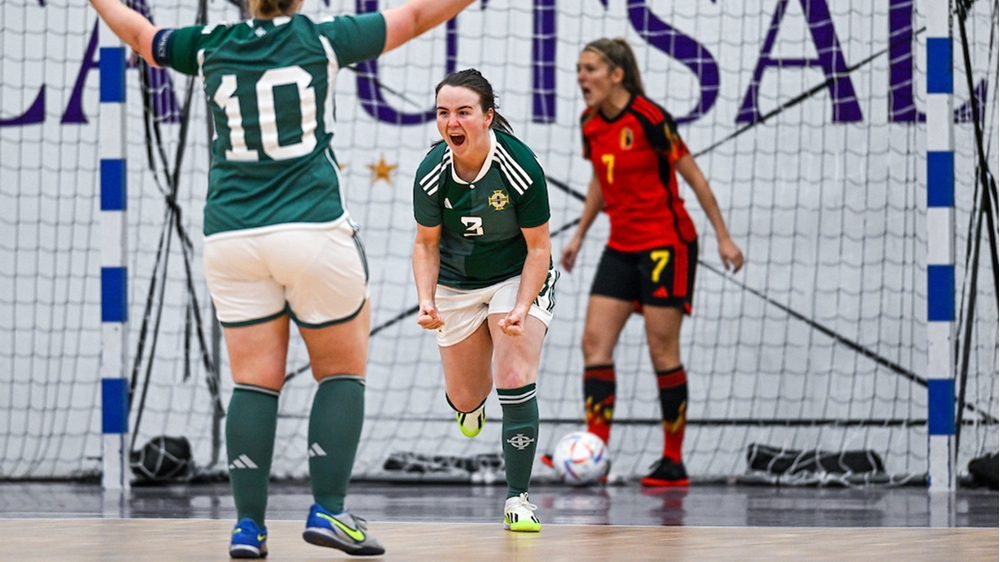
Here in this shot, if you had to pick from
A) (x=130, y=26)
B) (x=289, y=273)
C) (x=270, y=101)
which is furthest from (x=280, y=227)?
(x=130, y=26)

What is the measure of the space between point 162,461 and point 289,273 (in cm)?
384

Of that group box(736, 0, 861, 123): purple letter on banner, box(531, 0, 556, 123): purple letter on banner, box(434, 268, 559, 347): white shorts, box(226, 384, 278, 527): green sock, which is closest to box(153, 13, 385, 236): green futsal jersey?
box(226, 384, 278, 527): green sock

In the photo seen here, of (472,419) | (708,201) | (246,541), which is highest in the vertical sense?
(708,201)

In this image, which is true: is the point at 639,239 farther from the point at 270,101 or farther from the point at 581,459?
the point at 270,101

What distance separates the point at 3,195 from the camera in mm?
7863

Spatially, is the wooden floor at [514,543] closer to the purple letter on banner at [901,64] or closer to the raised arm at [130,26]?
the raised arm at [130,26]

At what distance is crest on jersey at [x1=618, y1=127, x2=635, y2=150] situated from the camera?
6770 mm

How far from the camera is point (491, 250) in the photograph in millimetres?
4699

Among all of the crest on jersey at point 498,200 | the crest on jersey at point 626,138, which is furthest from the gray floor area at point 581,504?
the crest on jersey at point 626,138

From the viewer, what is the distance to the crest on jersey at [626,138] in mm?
6770

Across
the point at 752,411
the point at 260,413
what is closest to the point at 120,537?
the point at 260,413

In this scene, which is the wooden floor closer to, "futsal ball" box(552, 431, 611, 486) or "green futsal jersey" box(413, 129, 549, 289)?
"green futsal jersey" box(413, 129, 549, 289)

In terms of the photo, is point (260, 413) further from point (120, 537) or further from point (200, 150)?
point (200, 150)

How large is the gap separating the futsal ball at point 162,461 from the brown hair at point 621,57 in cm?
293
